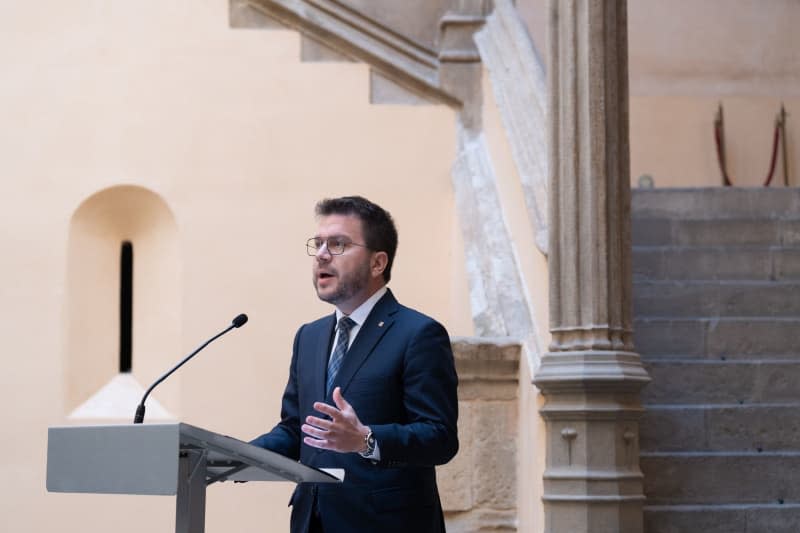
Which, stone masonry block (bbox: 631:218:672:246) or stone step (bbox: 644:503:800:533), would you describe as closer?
stone step (bbox: 644:503:800:533)

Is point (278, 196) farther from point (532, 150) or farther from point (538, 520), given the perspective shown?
point (538, 520)

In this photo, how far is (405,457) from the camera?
3424 millimetres

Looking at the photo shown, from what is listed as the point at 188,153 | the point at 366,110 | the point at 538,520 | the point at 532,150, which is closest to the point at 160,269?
the point at 188,153

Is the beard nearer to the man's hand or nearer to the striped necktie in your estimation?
the striped necktie

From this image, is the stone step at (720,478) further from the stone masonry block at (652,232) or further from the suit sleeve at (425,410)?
the suit sleeve at (425,410)

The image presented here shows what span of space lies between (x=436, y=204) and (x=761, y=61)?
9.12 feet

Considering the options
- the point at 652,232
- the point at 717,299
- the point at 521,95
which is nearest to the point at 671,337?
the point at 717,299

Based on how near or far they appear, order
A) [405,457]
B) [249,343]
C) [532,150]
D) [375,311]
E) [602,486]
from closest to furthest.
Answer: [405,457]
[375,311]
[602,486]
[532,150]
[249,343]

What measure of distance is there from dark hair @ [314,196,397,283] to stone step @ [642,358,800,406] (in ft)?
7.68

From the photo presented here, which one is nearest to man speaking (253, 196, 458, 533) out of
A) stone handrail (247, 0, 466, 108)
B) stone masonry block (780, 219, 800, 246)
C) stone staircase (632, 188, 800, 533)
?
stone staircase (632, 188, 800, 533)

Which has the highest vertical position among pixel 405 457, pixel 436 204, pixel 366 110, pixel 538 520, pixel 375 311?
pixel 366 110

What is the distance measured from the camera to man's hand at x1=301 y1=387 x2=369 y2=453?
3139mm

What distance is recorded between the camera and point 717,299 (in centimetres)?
652

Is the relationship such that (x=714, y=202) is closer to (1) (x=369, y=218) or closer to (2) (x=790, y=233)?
(2) (x=790, y=233)
